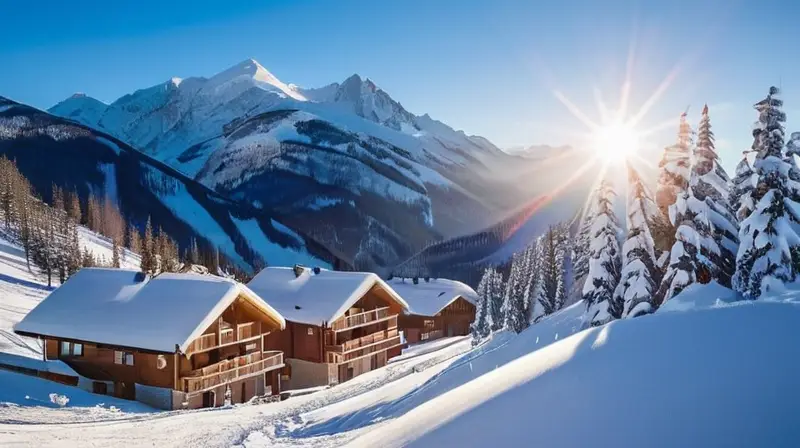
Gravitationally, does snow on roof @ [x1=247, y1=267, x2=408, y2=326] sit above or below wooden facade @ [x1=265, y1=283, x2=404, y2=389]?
above

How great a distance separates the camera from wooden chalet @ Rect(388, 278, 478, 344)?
71.5m

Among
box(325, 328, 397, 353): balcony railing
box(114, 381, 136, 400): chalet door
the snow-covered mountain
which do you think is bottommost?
box(114, 381, 136, 400): chalet door

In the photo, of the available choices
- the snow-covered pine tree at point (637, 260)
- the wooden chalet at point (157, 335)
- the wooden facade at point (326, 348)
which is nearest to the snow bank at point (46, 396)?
the wooden chalet at point (157, 335)

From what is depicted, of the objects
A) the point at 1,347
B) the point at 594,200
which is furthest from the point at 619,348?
the point at 1,347

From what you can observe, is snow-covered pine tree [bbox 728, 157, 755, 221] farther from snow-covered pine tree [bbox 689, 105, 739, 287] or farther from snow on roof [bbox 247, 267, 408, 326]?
snow on roof [bbox 247, 267, 408, 326]

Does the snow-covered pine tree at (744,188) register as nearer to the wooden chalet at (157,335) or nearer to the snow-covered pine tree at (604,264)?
the snow-covered pine tree at (604,264)

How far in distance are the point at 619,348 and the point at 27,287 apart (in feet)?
186

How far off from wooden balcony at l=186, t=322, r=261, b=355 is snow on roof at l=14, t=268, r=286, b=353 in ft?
3.72

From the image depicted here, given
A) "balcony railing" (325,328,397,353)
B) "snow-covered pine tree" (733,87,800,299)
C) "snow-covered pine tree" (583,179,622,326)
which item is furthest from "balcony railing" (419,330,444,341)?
"snow-covered pine tree" (733,87,800,299)

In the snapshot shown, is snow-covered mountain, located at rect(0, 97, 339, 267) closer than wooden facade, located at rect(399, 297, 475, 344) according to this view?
No

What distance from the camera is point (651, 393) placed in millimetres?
7820

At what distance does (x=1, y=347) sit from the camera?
2920 cm

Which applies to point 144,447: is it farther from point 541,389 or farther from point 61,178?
point 61,178

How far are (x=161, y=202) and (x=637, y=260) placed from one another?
190m
